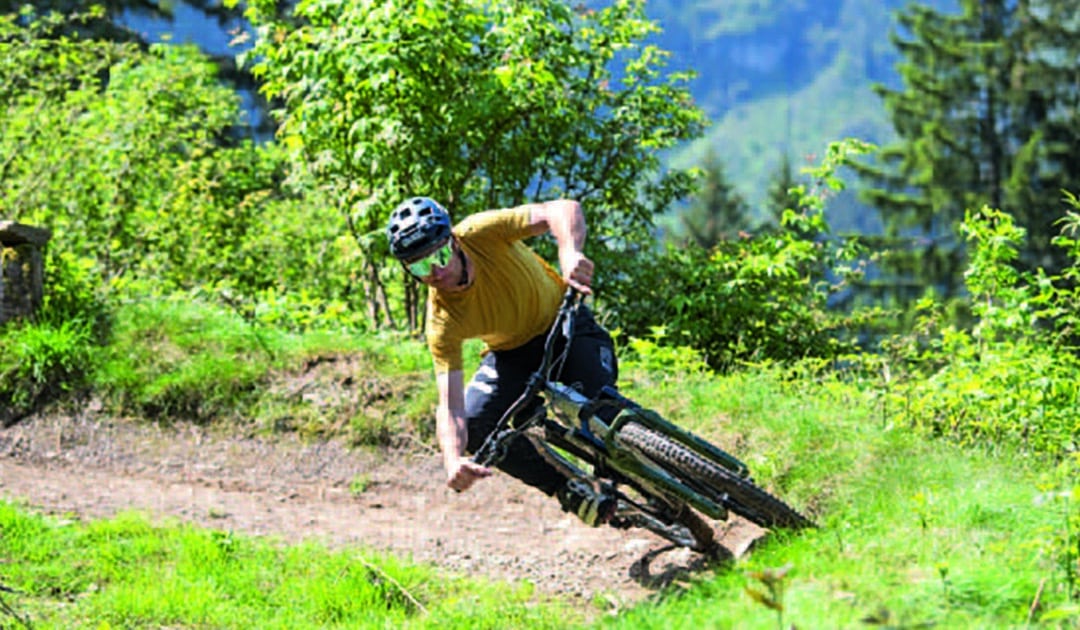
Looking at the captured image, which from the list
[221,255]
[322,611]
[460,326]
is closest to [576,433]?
[460,326]

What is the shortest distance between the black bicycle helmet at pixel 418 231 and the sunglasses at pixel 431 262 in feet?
0.18

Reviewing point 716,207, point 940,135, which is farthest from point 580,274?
point 716,207

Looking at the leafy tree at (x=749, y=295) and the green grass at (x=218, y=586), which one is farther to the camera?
the leafy tree at (x=749, y=295)

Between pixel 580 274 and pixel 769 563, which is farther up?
pixel 580 274

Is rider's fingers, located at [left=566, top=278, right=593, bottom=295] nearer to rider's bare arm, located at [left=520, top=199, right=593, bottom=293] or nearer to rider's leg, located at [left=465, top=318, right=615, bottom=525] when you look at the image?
rider's bare arm, located at [left=520, top=199, right=593, bottom=293]

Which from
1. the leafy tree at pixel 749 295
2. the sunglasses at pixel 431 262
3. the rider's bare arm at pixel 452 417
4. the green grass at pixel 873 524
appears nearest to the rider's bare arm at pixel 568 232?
the sunglasses at pixel 431 262

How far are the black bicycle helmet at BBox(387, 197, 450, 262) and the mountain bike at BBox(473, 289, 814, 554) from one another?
2.12 ft

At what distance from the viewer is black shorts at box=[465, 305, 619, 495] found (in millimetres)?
5969

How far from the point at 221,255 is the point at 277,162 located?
403 centimetres

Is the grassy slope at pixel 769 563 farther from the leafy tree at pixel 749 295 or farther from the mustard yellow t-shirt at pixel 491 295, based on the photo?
the leafy tree at pixel 749 295

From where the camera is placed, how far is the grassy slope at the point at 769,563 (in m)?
4.14

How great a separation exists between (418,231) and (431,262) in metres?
0.20

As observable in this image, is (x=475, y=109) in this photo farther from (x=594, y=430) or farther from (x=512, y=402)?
(x=594, y=430)

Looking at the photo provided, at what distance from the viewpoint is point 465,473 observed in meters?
5.22
